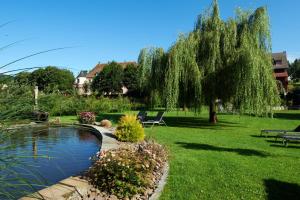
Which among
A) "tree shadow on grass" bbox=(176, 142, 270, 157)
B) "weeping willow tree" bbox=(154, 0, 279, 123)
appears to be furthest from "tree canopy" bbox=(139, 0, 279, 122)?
"tree shadow on grass" bbox=(176, 142, 270, 157)

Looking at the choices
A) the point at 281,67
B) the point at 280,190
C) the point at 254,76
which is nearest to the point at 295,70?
the point at 281,67

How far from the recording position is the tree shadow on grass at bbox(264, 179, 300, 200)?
5.70m

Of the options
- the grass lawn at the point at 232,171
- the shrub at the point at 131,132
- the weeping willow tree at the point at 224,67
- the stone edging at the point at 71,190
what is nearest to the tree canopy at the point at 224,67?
the weeping willow tree at the point at 224,67

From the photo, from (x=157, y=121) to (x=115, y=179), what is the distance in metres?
11.2

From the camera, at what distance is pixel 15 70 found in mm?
2264

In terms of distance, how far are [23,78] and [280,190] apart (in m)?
5.28

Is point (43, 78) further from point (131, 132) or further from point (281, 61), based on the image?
point (281, 61)

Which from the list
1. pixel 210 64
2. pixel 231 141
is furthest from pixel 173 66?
pixel 231 141

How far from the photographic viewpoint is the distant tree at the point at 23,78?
95.7 inches

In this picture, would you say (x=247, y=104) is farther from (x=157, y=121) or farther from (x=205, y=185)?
(x=205, y=185)

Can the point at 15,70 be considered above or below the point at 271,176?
above

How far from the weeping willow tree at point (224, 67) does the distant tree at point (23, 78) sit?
14.3 metres

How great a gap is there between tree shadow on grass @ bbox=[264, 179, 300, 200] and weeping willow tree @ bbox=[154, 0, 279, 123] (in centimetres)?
969

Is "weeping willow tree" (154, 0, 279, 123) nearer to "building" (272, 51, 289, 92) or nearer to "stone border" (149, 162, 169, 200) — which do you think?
"stone border" (149, 162, 169, 200)
